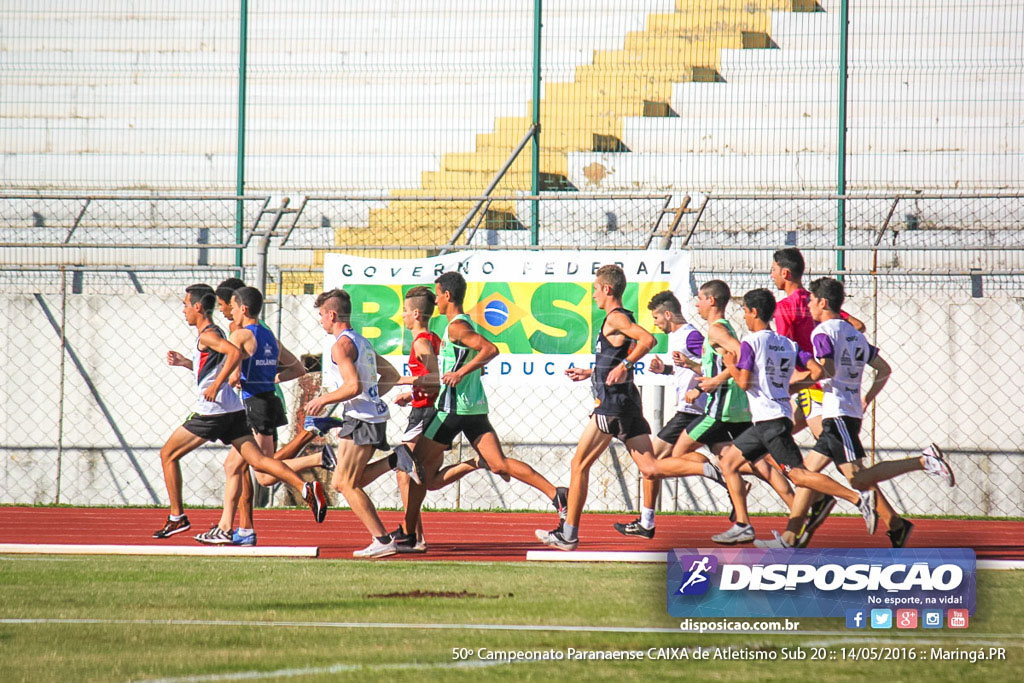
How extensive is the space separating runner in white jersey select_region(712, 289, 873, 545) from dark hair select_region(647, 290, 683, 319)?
159 cm

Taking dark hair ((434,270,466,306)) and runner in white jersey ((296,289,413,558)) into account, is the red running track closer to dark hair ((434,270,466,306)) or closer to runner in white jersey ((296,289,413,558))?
runner in white jersey ((296,289,413,558))

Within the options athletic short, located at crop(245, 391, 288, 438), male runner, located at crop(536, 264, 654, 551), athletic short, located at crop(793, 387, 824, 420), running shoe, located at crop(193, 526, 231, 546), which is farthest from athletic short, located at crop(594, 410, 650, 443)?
running shoe, located at crop(193, 526, 231, 546)

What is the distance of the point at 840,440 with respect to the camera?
26.7 feet

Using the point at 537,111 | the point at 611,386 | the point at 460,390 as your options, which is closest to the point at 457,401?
the point at 460,390

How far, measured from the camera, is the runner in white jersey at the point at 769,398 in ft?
25.9

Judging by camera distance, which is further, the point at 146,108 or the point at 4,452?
the point at 146,108

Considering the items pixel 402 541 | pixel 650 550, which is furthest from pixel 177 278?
pixel 650 550

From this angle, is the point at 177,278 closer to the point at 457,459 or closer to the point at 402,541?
the point at 457,459

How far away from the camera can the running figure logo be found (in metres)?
5.17

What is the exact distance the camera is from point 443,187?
49.9 ft

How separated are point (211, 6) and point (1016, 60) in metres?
10.6

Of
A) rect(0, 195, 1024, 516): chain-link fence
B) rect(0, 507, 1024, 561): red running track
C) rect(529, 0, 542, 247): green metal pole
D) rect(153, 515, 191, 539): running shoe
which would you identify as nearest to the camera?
rect(153, 515, 191, 539): running shoe

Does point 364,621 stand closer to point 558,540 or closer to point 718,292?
point 558,540

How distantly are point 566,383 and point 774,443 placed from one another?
14.2ft
